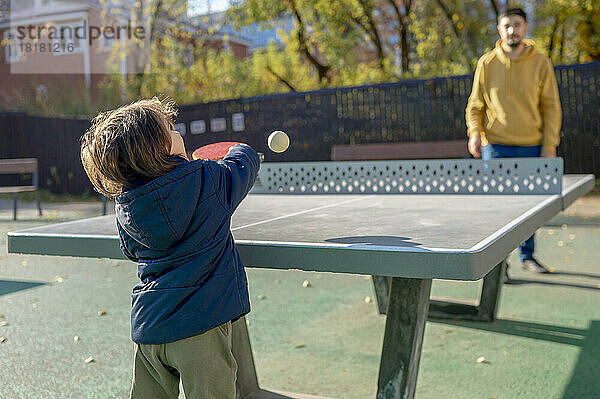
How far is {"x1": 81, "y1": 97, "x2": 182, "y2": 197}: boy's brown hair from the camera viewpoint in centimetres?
179

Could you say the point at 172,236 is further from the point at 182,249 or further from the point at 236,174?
the point at 236,174

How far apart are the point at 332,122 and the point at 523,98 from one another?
30.2ft

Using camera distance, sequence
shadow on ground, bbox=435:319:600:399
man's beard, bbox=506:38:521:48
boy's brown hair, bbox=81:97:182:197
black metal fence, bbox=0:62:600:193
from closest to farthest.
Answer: boy's brown hair, bbox=81:97:182:197 < shadow on ground, bbox=435:319:600:399 < man's beard, bbox=506:38:521:48 < black metal fence, bbox=0:62:600:193

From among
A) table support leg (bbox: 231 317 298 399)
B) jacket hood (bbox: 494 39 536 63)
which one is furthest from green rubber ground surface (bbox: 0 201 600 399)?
jacket hood (bbox: 494 39 536 63)

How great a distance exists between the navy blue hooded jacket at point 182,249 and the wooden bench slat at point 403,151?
6.06 metres

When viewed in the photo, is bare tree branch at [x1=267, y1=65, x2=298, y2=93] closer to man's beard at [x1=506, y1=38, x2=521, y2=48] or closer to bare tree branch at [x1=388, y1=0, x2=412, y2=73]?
bare tree branch at [x1=388, y1=0, x2=412, y2=73]

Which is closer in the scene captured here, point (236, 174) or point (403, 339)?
point (236, 174)

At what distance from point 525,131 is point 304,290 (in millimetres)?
2046

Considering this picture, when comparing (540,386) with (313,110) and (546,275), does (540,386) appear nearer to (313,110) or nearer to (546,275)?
(546,275)

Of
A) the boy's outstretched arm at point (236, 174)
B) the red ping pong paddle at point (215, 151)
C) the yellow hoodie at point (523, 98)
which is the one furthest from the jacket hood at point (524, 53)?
the boy's outstretched arm at point (236, 174)

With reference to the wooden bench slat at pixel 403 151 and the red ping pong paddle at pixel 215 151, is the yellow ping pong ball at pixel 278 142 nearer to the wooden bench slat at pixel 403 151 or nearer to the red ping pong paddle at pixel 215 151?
the red ping pong paddle at pixel 215 151

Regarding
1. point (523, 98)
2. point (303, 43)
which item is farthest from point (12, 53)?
point (523, 98)

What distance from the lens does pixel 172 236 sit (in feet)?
5.99

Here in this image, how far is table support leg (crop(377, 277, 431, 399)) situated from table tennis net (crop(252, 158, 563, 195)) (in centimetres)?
139
